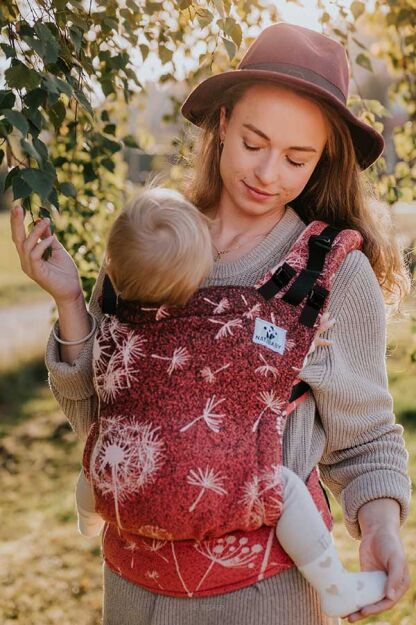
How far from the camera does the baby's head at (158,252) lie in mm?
1598

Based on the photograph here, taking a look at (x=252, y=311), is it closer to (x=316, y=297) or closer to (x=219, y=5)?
(x=316, y=297)

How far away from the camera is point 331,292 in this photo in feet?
5.77

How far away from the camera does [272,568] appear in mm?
1661

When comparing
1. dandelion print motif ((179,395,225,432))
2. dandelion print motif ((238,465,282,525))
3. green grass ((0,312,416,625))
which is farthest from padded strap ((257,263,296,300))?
green grass ((0,312,416,625))

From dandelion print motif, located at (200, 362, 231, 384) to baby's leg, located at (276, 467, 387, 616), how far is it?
0.22 metres

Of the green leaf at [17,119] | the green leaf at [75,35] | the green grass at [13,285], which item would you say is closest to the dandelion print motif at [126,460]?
the green leaf at [17,119]

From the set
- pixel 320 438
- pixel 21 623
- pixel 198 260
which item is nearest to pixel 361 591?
pixel 320 438

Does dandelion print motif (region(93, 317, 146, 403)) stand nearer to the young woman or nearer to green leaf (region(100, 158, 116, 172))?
the young woman

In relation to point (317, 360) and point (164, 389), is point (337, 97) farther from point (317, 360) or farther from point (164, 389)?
point (164, 389)

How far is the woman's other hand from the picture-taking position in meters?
1.64

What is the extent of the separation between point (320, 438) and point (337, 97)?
2.24 ft

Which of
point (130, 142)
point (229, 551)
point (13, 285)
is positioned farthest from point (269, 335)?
point (13, 285)

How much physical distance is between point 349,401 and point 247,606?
43 cm

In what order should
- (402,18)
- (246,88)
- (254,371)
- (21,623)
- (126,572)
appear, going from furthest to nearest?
(21,623)
(402,18)
(246,88)
(126,572)
(254,371)
